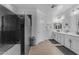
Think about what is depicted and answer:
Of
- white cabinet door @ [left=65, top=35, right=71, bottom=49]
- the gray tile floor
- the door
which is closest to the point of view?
the door

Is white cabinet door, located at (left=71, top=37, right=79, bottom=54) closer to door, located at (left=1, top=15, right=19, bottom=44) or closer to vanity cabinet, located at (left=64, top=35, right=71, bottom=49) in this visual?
vanity cabinet, located at (left=64, top=35, right=71, bottom=49)

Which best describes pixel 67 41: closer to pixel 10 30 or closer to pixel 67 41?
pixel 67 41

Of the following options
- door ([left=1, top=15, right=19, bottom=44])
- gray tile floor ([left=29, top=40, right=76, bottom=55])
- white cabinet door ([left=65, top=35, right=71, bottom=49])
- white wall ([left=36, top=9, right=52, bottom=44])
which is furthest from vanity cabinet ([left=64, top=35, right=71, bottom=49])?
door ([left=1, top=15, right=19, bottom=44])

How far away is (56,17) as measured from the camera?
2266 mm

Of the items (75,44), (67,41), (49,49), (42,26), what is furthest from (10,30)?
(75,44)

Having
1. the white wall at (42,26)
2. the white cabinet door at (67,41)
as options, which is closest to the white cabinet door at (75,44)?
the white cabinet door at (67,41)

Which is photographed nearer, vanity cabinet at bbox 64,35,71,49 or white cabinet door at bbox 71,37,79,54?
white cabinet door at bbox 71,37,79,54

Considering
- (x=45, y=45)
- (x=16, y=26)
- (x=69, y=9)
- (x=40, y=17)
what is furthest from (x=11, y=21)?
(x=69, y=9)

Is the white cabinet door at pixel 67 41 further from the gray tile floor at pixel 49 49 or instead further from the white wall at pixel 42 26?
the white wall at pixel 42 26

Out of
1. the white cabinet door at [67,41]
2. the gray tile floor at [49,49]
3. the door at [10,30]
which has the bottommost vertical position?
the gray tile floor at [49,49]

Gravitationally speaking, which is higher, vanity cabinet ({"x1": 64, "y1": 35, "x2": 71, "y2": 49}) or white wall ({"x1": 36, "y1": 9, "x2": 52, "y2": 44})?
white wall ({"x1": 36, "y1": 9, "x2": 52, "y2": 44})

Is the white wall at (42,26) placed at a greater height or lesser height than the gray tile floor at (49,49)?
greater

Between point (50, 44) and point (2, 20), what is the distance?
1.27 m

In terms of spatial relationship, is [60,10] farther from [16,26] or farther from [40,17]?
[16,26]
